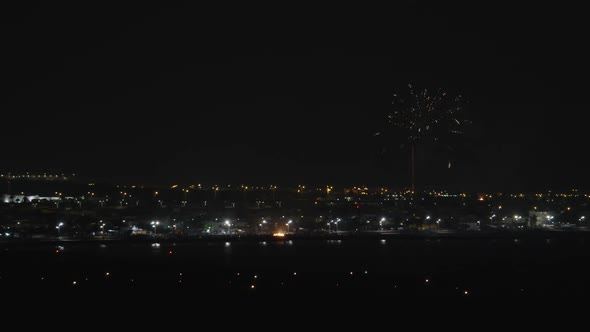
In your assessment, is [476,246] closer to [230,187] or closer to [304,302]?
[304,302]

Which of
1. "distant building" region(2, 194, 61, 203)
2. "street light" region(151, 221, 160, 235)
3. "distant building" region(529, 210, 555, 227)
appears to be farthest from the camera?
"distant building" region(2, 194, 61, 203)

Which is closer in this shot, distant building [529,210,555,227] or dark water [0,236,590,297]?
dark water [0,236,590,297]

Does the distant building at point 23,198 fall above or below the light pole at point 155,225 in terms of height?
above

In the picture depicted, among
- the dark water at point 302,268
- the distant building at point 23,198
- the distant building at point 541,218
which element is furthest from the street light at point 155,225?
the distant building at point 541,218

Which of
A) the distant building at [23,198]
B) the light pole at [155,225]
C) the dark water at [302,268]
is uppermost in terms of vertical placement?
the distant building at [23,198]

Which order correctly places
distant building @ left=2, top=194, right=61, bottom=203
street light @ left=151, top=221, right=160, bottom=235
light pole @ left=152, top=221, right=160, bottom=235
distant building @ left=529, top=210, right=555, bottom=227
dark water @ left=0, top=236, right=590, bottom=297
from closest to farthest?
dark water @ left=0, top=236, right=590, bottom=297 < street light @ left=151, top=221, right=160, bottom=235 < light pole @ left=152, top=221, right=160, bottom=235 < distant building @ left=529, top=210, right=555, bottom=227 < distant building @ left=2, top=194, right=61, bottom=203

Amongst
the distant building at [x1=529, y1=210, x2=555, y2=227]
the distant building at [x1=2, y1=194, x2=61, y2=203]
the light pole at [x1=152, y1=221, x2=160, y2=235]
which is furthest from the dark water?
the distant building at [x1=2, y1=194, x2=61, y2=203]

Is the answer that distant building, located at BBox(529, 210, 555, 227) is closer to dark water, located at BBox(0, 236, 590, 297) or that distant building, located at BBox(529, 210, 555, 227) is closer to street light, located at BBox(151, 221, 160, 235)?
dark water, located at BBox(0, 236, 590, 297)

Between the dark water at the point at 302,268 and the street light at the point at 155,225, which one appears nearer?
the dark water at the point at 302,268

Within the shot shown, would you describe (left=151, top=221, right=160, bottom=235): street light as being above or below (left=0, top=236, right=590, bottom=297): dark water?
above

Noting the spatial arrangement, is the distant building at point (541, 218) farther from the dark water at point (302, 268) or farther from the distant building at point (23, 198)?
the distant building at point (23, 198)
